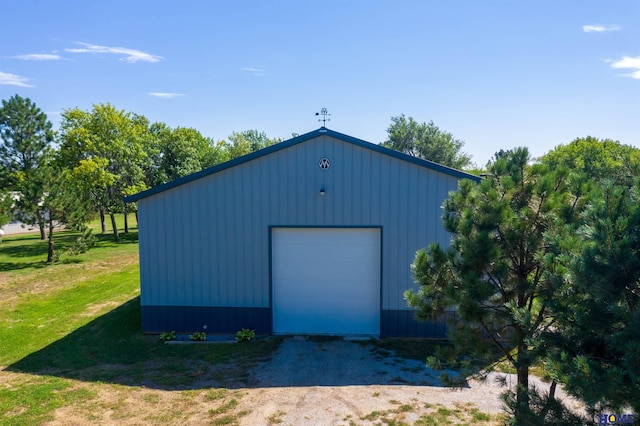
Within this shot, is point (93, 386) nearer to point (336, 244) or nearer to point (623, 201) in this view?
point (336, 244)

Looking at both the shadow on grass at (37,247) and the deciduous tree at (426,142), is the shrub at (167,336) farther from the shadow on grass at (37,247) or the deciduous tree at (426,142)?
the deciduous tree at (426,142)

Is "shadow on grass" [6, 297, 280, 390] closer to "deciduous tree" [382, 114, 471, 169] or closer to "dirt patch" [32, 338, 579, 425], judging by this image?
"dirt patch" [32, 338, 579, 425]

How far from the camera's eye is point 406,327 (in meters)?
8.94

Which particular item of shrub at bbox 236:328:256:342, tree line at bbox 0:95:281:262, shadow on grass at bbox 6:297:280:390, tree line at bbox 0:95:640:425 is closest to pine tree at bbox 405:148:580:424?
tree line at bbox 0:95:640:425

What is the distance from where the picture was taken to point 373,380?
6910mm

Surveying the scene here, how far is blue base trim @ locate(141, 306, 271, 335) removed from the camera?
9250 mm

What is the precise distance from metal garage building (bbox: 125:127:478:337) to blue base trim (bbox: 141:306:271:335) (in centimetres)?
2

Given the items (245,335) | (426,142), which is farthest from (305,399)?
(426,142)

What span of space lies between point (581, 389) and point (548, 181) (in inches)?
82.5

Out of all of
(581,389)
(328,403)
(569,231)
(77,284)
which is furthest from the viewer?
(77,284)

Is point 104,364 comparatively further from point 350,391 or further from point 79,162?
point 79,162

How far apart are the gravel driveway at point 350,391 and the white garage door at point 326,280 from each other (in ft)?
3.42

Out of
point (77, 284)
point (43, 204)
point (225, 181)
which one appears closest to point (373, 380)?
point (225, 181)

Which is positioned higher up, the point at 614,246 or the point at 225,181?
the point at 225,181
